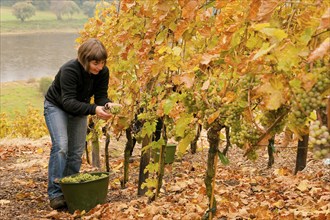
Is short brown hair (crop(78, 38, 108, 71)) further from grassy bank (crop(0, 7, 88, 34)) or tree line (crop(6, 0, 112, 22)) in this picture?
tree line (crop(6, 0, 112, 22))

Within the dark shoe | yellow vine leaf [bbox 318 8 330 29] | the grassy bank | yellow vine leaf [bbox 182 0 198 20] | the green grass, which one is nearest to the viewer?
yellow vine leaf [bbox 318 8 330 29]

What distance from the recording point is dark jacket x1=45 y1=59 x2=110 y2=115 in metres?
3.97

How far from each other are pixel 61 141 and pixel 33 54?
62516 millimetres

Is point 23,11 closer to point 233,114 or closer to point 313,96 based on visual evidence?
point 233,114

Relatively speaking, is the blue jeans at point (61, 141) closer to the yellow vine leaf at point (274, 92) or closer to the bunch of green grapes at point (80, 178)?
the bunch of green grapes at point (80, 178)

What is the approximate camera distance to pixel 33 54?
6359 cm

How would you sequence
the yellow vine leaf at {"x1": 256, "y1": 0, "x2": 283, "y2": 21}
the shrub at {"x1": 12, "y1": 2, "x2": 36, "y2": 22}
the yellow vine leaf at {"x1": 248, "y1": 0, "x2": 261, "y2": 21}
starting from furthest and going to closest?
the shrub at {"x1": 12, "y1": 2, "x2": 36, "y2": 22} < the yellow vine leaf at {"x1": 248, "y1": 0, "x2": 261, "y2": 21} < the yellow vine leaf at {"x1": 256, "y1": 0, "x2": 283, "y2": 21}

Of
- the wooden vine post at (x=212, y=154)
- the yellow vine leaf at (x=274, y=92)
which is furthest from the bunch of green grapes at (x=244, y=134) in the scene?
the yellow vine leaf at (x=274, y=92)

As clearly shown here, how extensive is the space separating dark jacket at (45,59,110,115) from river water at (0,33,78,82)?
44053 mm

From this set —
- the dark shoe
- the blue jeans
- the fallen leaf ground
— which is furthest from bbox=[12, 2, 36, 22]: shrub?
the dark shoe

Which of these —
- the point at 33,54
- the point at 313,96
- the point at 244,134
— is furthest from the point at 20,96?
the point at 313,96

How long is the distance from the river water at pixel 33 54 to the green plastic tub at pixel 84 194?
44222 mm

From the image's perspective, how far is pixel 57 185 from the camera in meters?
4.40

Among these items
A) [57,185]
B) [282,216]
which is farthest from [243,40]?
[57,185]
